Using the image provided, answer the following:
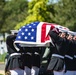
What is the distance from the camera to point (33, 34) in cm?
721

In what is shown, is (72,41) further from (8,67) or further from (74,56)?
(8,67)

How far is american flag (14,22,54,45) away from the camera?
7098 millimetres

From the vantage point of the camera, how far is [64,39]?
678cm

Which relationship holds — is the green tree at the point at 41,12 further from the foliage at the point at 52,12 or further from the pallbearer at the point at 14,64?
the pallbearer at the point at 14,64

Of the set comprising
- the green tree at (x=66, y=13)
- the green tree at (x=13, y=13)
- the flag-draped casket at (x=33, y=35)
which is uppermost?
the flag-draped casket at (x=33, y=35)

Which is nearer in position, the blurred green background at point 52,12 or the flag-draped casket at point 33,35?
the flag-draped casket at point 33,35

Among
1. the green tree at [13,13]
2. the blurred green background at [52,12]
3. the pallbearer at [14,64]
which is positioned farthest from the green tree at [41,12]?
the green tree at [13,13]

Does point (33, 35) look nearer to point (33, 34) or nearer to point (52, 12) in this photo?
point (33, 34)

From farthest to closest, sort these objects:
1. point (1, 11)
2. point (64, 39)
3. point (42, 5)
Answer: point (1, 11), point (42, 5), point (64, 39)

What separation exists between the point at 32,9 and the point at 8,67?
909 inches

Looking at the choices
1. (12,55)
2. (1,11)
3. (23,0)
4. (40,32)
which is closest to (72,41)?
(40,32)

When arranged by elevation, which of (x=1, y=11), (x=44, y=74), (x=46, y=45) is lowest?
(x=1, y=11)

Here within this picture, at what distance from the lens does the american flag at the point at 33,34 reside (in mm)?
7098

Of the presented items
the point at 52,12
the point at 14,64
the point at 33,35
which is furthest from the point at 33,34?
the point at 52,12
